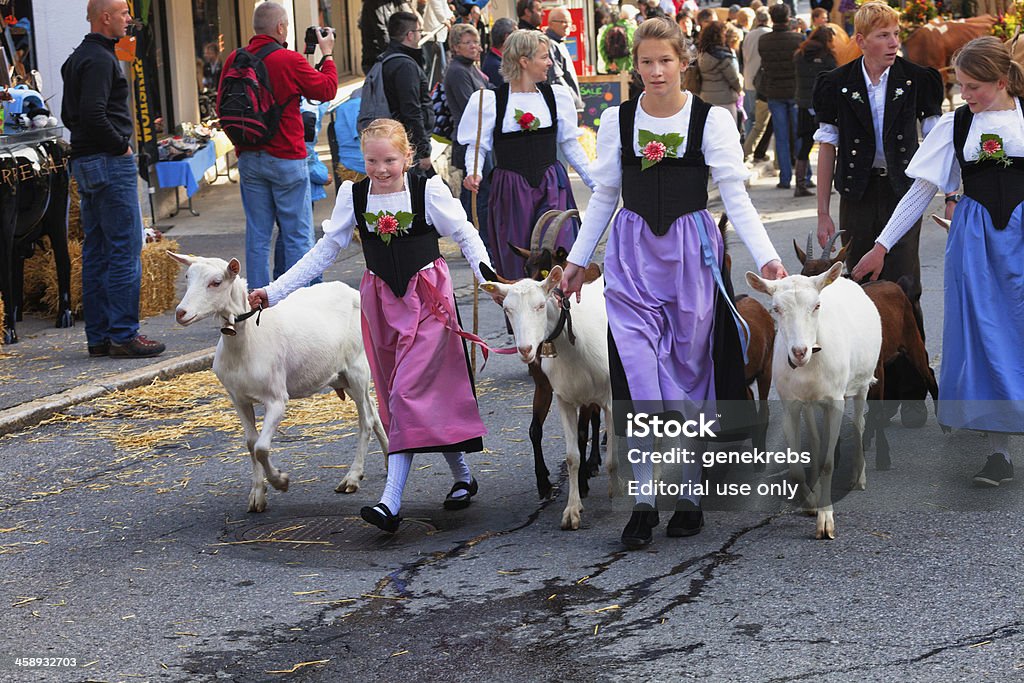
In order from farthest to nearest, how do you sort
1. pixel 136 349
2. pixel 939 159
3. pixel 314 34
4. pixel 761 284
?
pixel 314 34 → pixel 136 349 → pixel 939 159 → pixel 761 284

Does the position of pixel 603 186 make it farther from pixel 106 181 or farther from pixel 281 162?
pixel 106 181

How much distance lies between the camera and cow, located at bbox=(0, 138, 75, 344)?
36.5ft

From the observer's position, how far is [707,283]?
19.9ft

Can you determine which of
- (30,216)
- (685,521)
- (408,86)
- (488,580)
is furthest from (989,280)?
(30,216)

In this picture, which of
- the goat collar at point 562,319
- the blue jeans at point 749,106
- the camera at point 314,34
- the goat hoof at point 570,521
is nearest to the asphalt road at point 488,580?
the goat hoof at point 570,521

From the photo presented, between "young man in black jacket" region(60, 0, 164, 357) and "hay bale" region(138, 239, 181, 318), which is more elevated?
"young man in black jacket" region(60, 0, 164, 357)

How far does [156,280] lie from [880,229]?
252 inches

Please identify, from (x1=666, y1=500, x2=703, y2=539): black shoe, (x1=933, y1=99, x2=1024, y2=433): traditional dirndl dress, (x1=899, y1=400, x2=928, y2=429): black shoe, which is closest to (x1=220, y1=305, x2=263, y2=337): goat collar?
(x1=666, y1=500, x2=703, y2=539): black shoe

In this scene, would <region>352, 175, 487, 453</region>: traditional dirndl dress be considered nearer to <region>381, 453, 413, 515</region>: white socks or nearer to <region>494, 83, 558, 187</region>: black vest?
<region>381, 453, 413, 515</region>: white socks

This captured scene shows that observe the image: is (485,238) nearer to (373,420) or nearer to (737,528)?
(373,420)

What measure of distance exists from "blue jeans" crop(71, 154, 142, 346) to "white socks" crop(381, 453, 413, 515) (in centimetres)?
456

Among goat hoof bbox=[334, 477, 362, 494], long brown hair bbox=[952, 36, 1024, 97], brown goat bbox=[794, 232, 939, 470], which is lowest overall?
goat hoof bbox=[334, 477, 362, 494]

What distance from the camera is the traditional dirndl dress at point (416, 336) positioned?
20.8 feet

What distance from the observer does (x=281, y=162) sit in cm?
1055
